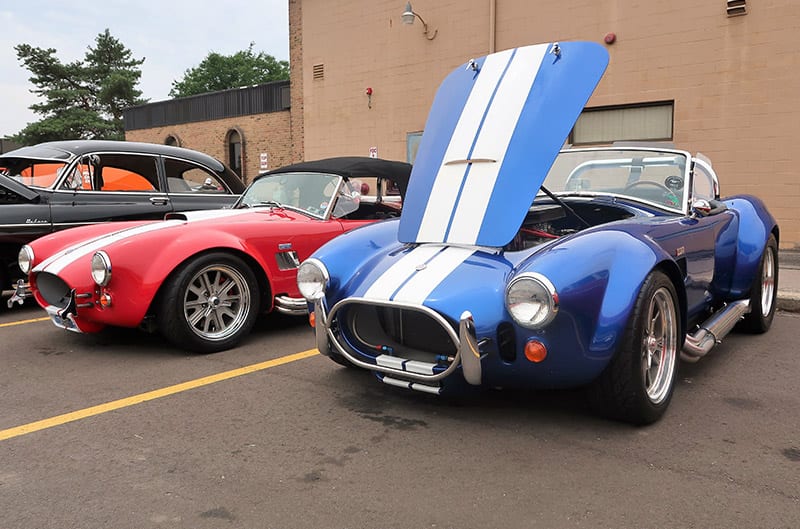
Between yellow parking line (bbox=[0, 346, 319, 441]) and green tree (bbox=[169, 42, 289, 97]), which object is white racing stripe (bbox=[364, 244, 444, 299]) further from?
green tree (bbox=[169, 42, 289, 97])

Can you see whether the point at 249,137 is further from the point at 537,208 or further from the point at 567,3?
the point at 537,208

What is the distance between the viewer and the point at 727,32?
9.99 meters

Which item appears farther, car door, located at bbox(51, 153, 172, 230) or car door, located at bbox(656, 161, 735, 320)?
car door, located at bbox(51, 153, 172, 230)

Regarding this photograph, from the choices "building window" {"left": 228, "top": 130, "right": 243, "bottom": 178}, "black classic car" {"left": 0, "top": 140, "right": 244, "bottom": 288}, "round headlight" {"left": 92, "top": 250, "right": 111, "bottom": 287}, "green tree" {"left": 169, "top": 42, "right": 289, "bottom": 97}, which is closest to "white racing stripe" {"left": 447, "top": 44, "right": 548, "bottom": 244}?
"round headlight" {"left": 92, "top": 250, "right": 111, "bottom": 287}

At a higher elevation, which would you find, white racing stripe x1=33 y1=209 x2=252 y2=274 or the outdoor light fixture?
the outdoor light fixture

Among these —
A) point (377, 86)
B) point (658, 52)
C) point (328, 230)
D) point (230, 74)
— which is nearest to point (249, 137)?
point (377, 86)

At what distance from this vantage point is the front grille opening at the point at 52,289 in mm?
4332

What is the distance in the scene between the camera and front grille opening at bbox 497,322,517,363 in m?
2.74

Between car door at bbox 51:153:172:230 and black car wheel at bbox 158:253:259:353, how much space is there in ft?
8.09

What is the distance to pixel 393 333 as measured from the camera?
3.16 meters

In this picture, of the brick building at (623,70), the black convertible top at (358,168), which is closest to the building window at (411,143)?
the brick building at (623,70)

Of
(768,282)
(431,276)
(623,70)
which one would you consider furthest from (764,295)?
(623,70)

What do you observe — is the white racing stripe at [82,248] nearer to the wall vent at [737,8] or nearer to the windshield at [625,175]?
the windshield at [625,175]

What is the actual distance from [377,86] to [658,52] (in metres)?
6.40
